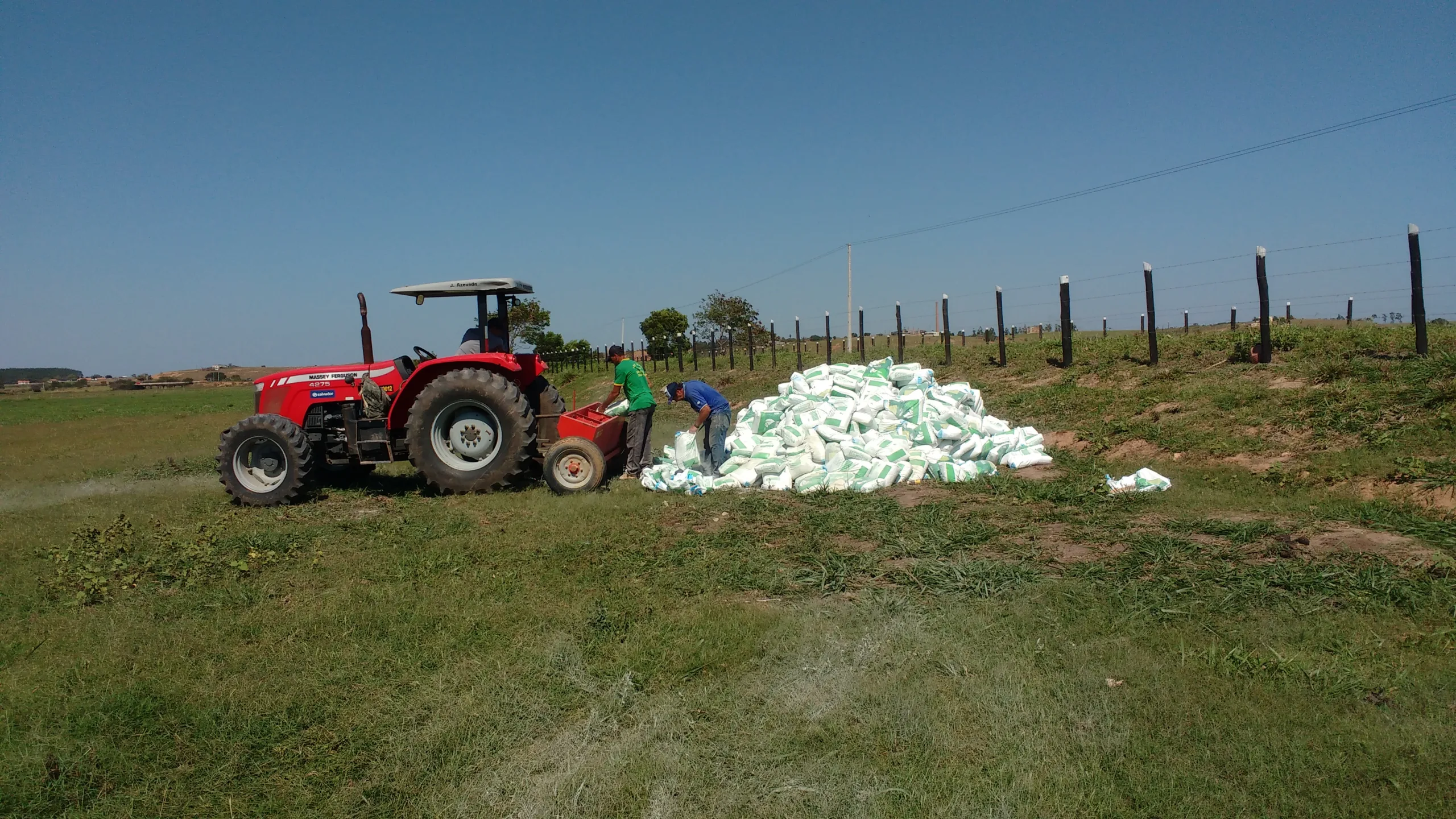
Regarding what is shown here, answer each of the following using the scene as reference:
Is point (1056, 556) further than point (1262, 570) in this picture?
Yes

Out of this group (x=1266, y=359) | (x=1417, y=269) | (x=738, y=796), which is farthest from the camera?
(x=1266, y=359)

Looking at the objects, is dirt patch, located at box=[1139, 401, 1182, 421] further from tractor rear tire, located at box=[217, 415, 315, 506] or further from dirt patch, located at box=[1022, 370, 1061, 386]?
tractor rear tire, located at box=[217, 415, 315, 506]

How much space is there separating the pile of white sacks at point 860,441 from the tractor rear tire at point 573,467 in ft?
2.07

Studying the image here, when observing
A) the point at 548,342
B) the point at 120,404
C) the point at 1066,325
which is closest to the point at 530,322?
the point at 548,342

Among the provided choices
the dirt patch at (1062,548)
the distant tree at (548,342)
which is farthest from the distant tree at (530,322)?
the dirt patch at (1062,548)

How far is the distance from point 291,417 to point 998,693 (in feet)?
28.5

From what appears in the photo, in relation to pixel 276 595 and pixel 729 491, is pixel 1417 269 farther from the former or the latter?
pixel 276 595

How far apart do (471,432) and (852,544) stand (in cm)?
470

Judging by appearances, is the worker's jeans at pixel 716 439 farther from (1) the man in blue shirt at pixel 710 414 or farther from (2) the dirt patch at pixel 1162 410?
(2) the dirt patch at pixel 1162 410

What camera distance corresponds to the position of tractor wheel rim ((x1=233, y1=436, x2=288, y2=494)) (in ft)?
30.2

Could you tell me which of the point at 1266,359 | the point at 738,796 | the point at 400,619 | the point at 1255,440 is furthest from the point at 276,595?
the point at 1266,359

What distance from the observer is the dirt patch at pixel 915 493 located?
25.6 feet

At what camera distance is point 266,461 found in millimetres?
9289

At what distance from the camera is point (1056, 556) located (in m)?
5.71
